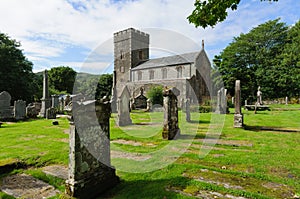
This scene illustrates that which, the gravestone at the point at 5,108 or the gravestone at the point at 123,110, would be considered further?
the gravestone at the point at 5,108

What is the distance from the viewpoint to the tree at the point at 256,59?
35750 millimetres

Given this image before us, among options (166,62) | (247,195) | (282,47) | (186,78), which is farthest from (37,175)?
(282,47)

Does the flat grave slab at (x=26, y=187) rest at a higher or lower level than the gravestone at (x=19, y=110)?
lower

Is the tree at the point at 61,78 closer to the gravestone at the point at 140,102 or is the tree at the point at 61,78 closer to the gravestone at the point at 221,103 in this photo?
the gravestone at the point at 140,102

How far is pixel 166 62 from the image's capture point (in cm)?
3959

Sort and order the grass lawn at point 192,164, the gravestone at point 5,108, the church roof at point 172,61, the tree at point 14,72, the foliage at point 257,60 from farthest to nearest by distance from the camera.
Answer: the church roof at point 172,61 → the foliage at point 257,60 → the tree at point 14,72 → the gravestone at point 5,108 → the grass lawn at point 192,164

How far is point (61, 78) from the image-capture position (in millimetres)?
60438

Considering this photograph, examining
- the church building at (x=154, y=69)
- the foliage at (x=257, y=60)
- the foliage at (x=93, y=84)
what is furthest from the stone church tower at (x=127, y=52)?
the foliage at (x=257, y=60)

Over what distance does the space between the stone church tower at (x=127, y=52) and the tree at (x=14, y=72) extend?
1930 centimetres

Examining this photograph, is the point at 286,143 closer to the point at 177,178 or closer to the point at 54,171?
the point at 177,178

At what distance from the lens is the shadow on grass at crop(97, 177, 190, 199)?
3502 millimetres

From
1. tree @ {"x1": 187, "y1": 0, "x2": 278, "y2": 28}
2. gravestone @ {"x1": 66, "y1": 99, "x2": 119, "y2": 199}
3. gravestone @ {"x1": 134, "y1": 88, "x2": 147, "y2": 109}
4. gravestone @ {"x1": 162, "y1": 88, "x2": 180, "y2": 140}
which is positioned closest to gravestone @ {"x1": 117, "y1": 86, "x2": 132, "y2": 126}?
gravestone @ {"x1": 162, "y1": 88, "x2": 180, "y2": 140}

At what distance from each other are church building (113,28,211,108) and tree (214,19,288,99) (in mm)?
5308

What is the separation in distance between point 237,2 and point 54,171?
6290mm
